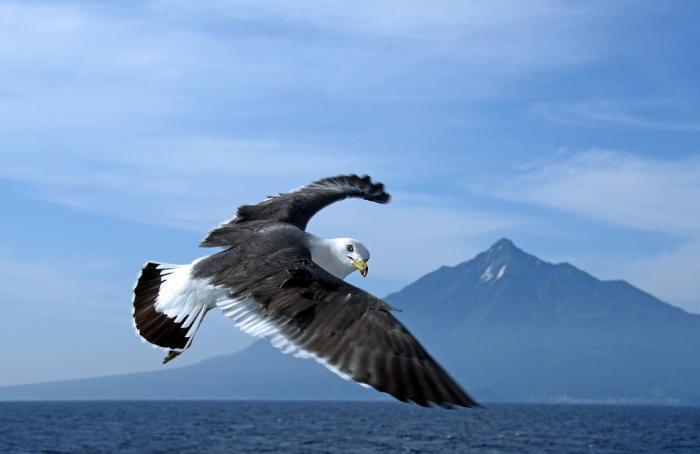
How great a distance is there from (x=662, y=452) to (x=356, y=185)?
4887 inches

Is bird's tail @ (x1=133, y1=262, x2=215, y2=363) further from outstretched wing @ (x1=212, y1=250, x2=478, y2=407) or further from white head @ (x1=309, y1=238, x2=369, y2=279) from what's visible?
white head @ (x1=309, y1=238, x2=369, y2=279)

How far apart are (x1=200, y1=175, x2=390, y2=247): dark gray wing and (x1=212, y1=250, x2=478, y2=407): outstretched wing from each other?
246 cm

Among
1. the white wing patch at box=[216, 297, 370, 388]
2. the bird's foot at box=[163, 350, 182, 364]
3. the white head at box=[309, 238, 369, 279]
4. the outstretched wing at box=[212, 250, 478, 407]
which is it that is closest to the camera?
the outstretched wing at box=[212, 250, 478, 407]

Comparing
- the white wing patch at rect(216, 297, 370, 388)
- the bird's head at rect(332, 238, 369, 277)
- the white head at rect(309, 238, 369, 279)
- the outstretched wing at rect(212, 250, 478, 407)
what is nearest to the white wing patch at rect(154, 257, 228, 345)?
the outstretched wing at rect(212, 250, 478, 407)

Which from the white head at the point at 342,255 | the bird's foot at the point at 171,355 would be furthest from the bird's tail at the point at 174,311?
the white head at the point at 342,255

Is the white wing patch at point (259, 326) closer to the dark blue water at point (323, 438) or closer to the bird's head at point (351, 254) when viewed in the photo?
the bird's head at point (351, 254)

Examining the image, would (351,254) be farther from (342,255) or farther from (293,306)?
(293,306)

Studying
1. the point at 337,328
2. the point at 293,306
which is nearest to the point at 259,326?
the point at 293,306

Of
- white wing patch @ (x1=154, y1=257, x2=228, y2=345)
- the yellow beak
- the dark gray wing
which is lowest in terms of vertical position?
white wing patch @ (x1=154, y1=257, x2=228, y2=345)

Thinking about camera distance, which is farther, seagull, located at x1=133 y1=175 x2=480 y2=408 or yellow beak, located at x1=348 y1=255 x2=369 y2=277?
yellow beak, located at x1=348 y1=255 x2=369 y2=277

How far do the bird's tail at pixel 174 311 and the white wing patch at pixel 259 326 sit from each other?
0.90 meters

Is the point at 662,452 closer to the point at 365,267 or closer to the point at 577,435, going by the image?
the point at 577,435

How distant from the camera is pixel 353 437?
14962 centimetres

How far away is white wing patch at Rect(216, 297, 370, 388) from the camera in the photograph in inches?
291
